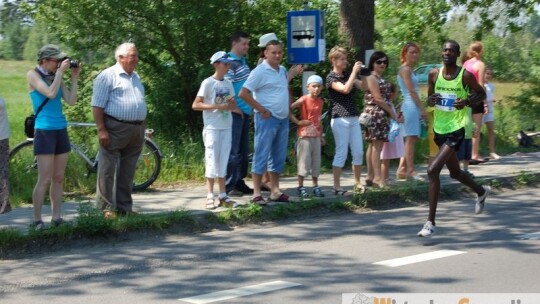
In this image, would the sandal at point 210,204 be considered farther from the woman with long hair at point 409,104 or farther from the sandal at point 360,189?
the woman with long hair at point 409,104

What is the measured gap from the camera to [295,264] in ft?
27.7

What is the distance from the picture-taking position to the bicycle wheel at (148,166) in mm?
12477

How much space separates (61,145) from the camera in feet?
31.8

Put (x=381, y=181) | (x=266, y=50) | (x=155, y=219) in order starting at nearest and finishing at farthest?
(x=155, y=219) < (x=266, y=50) < (x=381, y=181)

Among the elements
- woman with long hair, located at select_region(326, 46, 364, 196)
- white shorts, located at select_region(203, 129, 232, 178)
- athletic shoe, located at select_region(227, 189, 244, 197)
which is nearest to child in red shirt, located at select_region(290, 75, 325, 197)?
woman with long hair, located at select_region(326, 46, 364, 196)

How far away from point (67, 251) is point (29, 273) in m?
1.03

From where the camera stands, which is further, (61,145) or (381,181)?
(381,181)

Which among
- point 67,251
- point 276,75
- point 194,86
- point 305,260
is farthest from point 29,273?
point 194,86

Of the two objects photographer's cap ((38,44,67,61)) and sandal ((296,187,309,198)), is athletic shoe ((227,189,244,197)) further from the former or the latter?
photographer's cap ((38,44,67,61))

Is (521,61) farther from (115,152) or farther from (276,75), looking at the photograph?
(115,152)

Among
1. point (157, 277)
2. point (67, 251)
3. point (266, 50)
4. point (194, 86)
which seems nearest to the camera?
point (157, 277)

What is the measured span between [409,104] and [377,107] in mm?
1004

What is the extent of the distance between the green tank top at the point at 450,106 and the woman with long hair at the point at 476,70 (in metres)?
4.72

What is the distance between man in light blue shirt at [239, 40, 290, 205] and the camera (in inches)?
435
